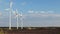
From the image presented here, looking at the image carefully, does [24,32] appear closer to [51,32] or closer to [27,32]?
[27,32]

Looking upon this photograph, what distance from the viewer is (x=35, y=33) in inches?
1211

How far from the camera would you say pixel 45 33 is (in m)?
30.6

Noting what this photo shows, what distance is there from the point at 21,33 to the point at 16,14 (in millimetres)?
7927

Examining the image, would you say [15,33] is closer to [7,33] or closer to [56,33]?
[7,33]

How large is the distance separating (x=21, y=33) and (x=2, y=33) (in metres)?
3.77

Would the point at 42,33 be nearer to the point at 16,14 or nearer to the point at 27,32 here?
the point at 27,32

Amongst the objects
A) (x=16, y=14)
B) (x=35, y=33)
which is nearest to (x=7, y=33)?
(x=35, y=33)

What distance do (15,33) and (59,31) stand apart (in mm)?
8026

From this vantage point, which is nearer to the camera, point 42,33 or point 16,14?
point 42,33

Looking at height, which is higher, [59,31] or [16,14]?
[16,14]

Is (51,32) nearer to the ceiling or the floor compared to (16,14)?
nearer to the floor

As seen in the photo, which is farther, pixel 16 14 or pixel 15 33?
pixel 16 14

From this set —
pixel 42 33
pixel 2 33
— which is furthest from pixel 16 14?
pixel 42 33

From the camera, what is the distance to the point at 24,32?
31.0 m
